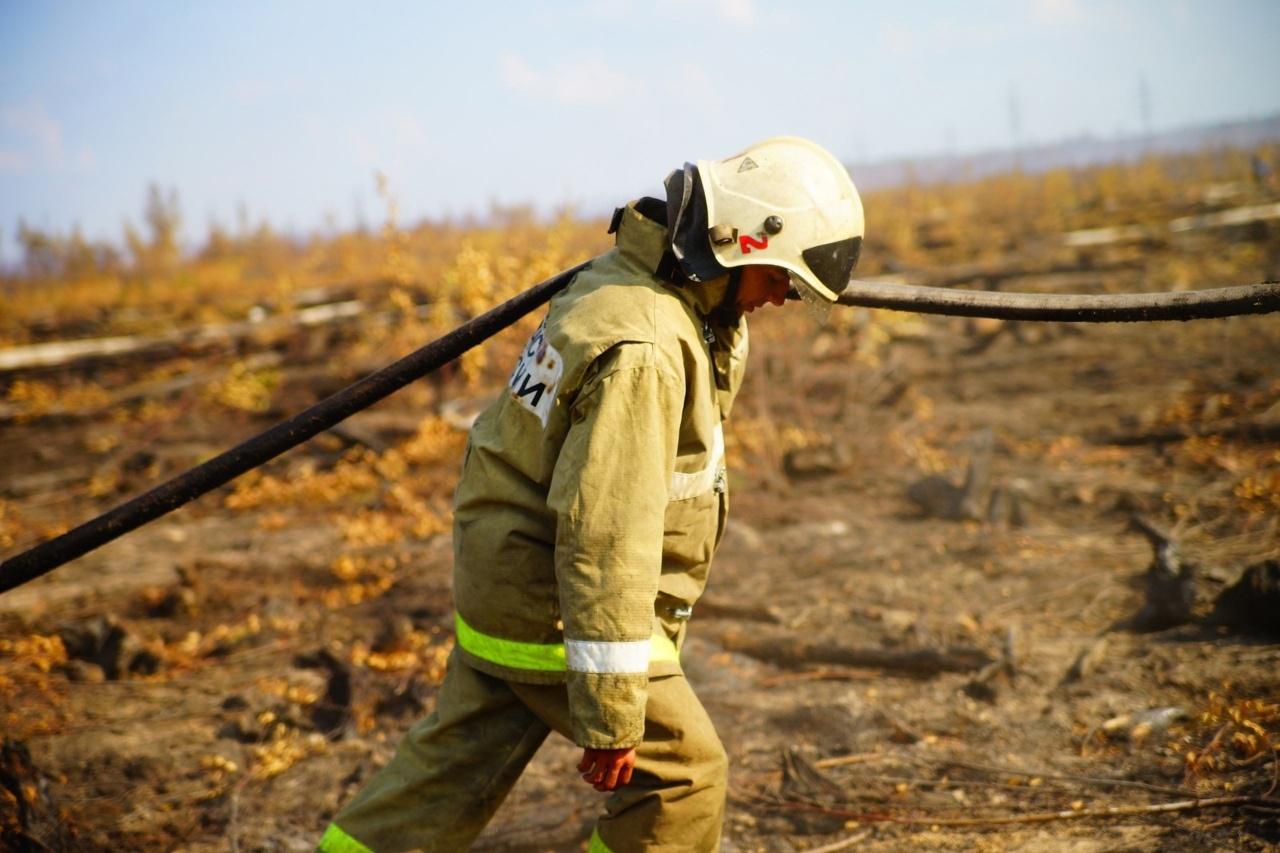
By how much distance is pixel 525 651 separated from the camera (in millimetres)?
1993

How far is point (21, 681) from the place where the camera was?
405cm

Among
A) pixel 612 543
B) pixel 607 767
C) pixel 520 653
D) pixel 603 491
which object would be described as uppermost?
pixel 603 491

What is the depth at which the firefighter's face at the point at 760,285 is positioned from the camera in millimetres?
2094

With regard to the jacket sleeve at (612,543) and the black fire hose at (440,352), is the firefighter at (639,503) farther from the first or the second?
the black fire hose at (440,352)

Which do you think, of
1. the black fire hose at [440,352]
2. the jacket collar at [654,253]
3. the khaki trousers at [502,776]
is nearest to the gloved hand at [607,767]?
the khaki trousers at [502,776]

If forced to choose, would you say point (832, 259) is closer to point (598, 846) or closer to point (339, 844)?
point (598, 846)

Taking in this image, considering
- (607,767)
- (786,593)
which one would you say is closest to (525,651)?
(607,767)

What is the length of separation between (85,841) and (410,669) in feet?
4.56

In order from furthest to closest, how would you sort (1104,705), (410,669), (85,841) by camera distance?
(410,669) → (1104,705) → (85,841)

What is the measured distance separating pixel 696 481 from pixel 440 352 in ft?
2.90

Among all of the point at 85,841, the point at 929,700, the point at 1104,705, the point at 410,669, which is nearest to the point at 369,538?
the point at 410,669

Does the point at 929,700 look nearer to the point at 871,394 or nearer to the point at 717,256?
the point at 717,256

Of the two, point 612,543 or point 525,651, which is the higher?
point 612,543

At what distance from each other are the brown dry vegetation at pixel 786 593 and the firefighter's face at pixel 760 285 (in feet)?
5.79
